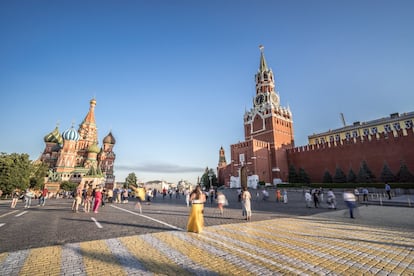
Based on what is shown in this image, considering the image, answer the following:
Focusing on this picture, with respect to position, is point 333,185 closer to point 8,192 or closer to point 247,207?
point 247,207

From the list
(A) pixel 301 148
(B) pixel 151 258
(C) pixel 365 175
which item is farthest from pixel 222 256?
(A) pixel 301 148

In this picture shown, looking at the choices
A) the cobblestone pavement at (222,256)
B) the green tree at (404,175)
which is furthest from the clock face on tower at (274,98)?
the cobblestone pavement at (222,256)

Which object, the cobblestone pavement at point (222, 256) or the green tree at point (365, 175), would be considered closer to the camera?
the cobblestone pavement at point (222, 256)

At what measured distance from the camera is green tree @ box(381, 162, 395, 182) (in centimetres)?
2801

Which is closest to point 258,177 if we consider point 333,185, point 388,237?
point 333,185

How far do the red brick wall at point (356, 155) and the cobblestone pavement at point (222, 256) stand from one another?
33.9 m

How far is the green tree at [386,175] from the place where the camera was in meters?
28.0

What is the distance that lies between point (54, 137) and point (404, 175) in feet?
250

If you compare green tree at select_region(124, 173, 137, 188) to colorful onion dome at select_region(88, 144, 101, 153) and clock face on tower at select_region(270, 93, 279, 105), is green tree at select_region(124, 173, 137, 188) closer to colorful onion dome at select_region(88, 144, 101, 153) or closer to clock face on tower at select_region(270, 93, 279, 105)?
colorful onion dome at select_region(88, 144, 101, 153)

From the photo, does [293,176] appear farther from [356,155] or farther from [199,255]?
[199,255]

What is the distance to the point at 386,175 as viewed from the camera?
28312 mm

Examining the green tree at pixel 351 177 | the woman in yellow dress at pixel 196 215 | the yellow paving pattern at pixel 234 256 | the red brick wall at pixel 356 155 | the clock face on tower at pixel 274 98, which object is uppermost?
the clock face on tower at pixel 274 98

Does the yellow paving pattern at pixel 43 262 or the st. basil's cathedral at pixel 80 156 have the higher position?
the st. basil's cathedral at pixel 80 156

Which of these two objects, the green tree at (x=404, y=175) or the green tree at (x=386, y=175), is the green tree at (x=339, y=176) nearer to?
the green tree at (x=386, y=175)
